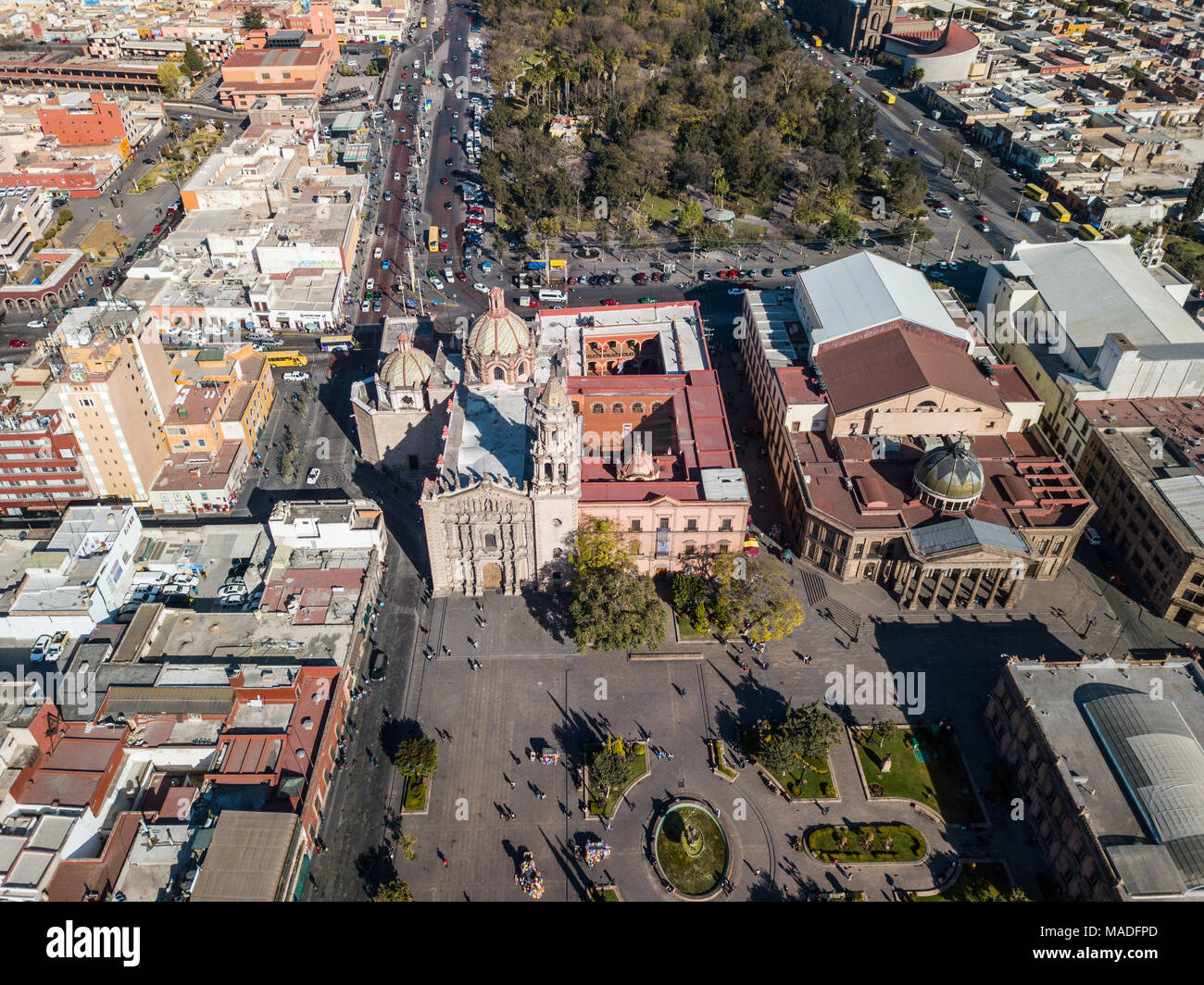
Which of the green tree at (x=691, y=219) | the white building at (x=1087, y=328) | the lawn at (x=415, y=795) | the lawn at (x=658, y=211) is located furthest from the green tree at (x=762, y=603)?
the lawn at (x=658, y=211)

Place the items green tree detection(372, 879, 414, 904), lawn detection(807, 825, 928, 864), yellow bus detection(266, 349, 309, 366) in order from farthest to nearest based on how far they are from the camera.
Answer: yellow bus detection(266, 349, 309, 366)
lawn detection(807, 825, 928, 864)
green tree detection(372, 879, 414, 904)

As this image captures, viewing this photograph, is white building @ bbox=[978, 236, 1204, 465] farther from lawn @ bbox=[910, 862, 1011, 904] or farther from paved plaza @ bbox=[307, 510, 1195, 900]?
lawn @ bbox=[910, 862, 1011, 904]

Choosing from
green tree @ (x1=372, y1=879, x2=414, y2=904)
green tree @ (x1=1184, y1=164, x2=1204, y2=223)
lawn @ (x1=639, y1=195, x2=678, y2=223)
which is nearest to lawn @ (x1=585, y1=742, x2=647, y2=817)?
green tree @ (x1=372, y1=879, x2=414, y2=904)

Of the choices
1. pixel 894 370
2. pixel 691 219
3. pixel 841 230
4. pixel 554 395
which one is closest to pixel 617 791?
pixel 554 395

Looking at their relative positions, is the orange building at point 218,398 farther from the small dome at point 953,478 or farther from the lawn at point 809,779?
the small dome at point 953,478

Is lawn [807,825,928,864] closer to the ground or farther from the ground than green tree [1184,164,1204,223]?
closer to the ground

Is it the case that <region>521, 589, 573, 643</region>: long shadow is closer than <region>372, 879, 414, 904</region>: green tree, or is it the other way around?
<region>372, 879, 414, 904</region>: green tree

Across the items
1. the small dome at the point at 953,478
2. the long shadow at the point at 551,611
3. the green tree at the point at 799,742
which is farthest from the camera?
the small dome at the point at 953,478

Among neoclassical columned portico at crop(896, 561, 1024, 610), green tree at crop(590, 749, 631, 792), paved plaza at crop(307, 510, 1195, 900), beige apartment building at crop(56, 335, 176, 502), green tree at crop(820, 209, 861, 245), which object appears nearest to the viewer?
paved plaza at crop(307, 510, 1195, 900)
